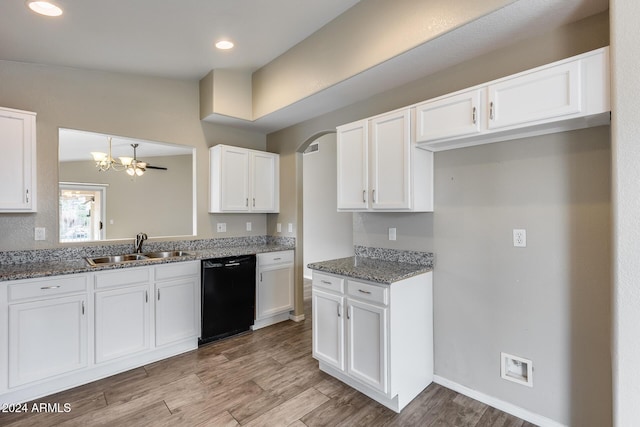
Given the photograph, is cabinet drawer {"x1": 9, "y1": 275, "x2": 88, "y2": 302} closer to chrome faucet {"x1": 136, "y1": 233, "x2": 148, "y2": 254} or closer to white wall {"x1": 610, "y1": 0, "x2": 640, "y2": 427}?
chrome faucet {"x1": 136, "y1": 233, "x2": 148, "y2": 254}

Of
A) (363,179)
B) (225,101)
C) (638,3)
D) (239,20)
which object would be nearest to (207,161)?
(225,101)

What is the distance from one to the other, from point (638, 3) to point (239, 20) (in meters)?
2.41

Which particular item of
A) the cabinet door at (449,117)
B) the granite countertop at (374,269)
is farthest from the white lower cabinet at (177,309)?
the cabinet door at (449,117)

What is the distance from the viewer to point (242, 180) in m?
3.80

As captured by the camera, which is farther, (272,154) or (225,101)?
(272,154)

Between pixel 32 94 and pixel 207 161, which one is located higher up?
pixel 32 94

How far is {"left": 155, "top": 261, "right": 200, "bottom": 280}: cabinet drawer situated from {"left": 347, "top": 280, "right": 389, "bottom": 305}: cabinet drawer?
1.67 meters

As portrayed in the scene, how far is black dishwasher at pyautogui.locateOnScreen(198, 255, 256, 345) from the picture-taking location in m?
3.15

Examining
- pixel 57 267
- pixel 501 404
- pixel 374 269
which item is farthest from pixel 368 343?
pixel 57 267

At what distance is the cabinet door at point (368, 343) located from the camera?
6.98 ft

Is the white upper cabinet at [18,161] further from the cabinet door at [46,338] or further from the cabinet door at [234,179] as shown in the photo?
the cabinet door at [234,179]

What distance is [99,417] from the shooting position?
2094mm

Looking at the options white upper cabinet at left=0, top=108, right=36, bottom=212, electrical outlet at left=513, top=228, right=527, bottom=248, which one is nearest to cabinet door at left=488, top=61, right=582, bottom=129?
electrical outlet at left=513, top=228, right=527, bottom=248

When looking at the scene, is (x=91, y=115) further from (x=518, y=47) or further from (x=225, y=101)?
(x=518, y=47)
